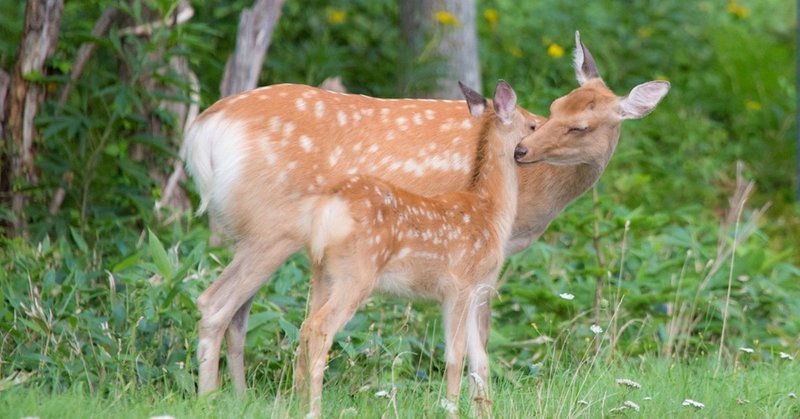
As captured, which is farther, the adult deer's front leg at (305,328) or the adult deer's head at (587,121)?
the adult deer's head at (587,121)

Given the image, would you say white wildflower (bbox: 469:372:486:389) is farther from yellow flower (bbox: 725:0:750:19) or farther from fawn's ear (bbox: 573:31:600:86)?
yellow flower (bbox: 725:0:750:19)

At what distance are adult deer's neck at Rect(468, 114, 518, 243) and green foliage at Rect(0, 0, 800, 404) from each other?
24.4 inches

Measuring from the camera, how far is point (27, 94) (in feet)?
24.3

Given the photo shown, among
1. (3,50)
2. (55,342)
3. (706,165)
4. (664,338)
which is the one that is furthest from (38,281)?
(706,165)

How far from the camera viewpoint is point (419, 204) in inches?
205

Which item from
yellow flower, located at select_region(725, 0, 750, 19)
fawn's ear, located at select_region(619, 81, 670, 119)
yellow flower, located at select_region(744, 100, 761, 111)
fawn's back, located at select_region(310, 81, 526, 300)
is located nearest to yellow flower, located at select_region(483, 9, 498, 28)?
yellow flower, located at select_region(744, 100, 761, 111)

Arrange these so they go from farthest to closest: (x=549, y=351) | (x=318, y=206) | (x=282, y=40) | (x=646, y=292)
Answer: (x=282, y=40), (x=646, y=292), (x=549, y=351), (x=318, y=206)

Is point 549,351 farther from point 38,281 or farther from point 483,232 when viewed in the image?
point 38,281

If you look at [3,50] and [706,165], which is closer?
[3,50]

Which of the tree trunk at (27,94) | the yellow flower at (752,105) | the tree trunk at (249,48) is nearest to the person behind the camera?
the tree trunk at (27,94)

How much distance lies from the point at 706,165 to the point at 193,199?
4410 mm

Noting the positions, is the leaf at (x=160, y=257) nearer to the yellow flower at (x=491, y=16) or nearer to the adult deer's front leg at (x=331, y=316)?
the adult deer's front leg at (x=331, y=316)

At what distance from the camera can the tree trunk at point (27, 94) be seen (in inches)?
289

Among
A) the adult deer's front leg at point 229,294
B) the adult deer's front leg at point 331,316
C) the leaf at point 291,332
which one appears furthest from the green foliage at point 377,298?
the adult deer's front leg at point 331,316
